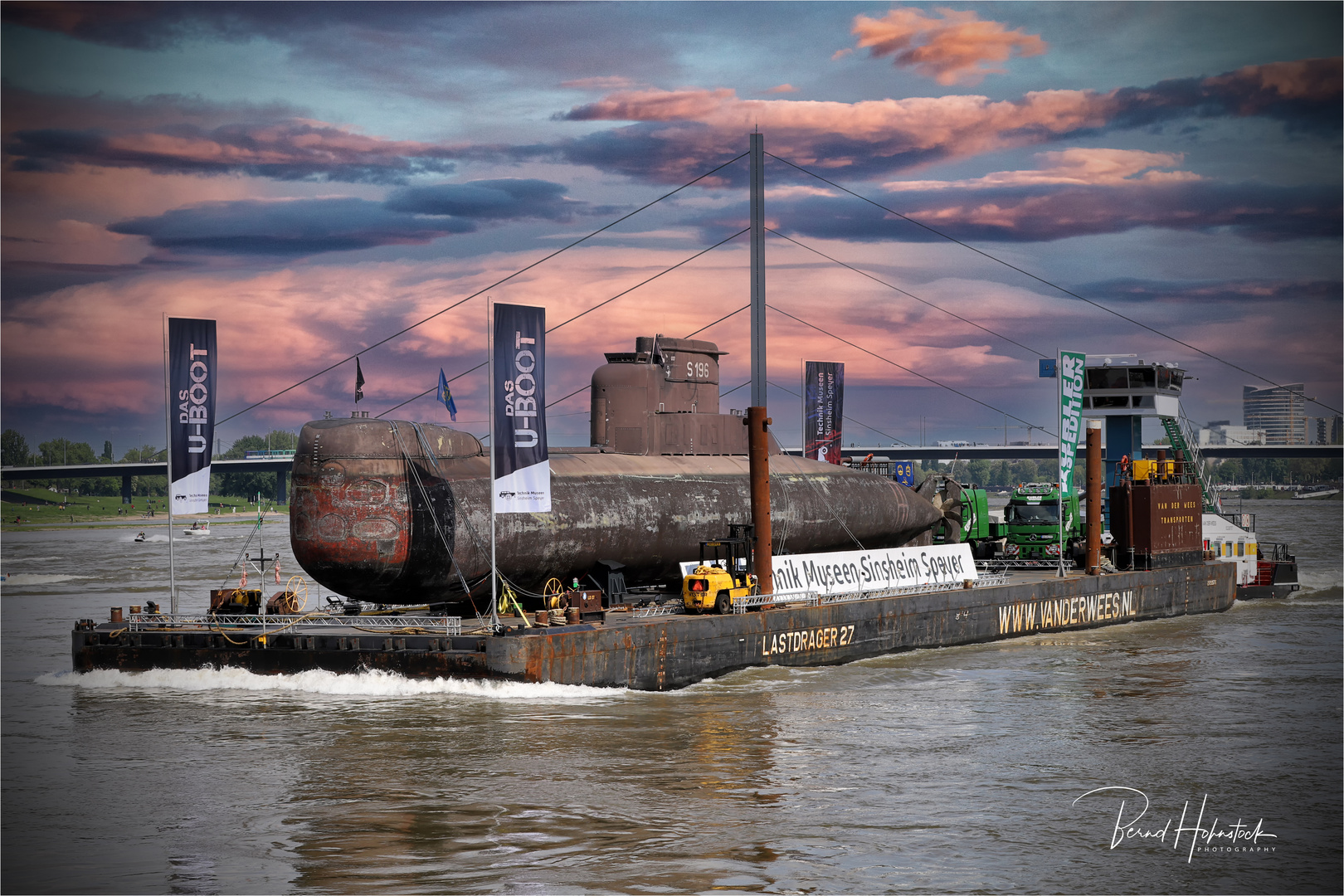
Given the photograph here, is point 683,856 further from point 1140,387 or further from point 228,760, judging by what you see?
point 1140,387

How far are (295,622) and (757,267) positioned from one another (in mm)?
23462

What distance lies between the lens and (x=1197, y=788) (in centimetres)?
2231

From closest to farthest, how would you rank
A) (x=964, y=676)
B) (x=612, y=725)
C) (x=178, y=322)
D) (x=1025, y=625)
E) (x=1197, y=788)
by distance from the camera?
(x=1197, y=788)
(x=612, y=725)
(x=178, y=322)
(x=964, y=676)
(x=1025, y=625)

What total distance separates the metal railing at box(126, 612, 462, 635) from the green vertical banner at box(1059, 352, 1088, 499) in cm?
2561

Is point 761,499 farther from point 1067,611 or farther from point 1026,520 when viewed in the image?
point 1026,520

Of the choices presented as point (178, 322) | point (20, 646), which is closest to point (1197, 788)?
point (178, 322)

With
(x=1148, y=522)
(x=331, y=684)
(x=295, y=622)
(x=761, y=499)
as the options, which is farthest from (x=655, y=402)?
(x=1148, y=522)

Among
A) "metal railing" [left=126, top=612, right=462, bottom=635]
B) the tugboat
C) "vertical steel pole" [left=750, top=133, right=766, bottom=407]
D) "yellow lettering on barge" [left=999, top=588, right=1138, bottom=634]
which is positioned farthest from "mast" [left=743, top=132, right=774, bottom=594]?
the tugboat

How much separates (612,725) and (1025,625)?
891 inches

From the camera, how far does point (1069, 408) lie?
47.7 metres

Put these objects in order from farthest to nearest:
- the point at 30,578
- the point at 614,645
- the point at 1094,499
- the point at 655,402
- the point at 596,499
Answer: the point at 30,578, the point at 1094,499, the point at 655,402, the point at 596,499, the point at 614,645

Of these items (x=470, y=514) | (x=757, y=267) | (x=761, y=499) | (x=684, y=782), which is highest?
(x=757, y=267)

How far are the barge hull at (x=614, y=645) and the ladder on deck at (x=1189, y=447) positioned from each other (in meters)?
26.2

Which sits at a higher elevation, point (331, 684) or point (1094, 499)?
point (1094, 499)
